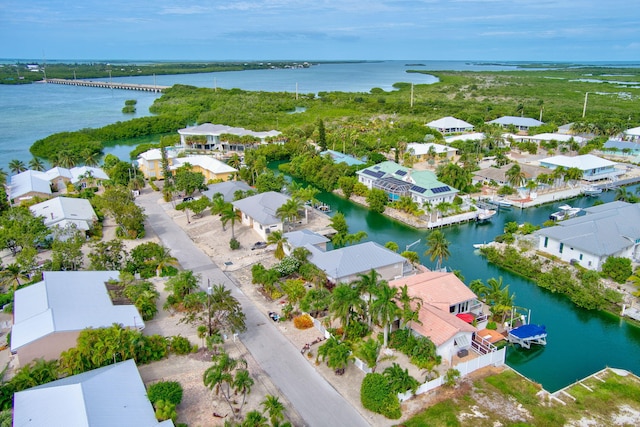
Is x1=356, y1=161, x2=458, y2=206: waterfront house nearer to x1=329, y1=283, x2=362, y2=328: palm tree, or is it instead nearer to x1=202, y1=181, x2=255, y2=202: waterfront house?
x1=202, y1=181, x2=255, y2=202: waterfront house

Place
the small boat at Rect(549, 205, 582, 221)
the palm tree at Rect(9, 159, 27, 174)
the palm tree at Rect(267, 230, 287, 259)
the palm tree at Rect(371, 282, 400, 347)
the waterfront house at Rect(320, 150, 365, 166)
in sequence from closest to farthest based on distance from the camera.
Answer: the palm tree at Rect(371, 282, 400, 347)
the palm tree at Rect(267, 230, 287, 259)
the small boat at Rect(549, 205, 582, 221)
the palm tree at Rect(9, 159, 27, 174)
the waterfront house at Rect(320, 150, 365, 166)

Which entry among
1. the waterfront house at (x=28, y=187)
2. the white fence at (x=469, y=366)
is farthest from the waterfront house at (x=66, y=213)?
the white fence at (x=469, y=366)

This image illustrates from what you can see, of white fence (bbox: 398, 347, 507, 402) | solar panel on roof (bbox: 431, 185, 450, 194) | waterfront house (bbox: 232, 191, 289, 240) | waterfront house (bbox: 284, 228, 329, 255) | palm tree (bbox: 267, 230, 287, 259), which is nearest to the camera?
white fence (bbox: 398, 347, 507, 402)

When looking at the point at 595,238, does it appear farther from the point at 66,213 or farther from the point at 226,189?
the point at 66,213

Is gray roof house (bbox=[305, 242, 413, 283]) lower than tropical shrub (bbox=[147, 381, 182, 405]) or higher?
higher

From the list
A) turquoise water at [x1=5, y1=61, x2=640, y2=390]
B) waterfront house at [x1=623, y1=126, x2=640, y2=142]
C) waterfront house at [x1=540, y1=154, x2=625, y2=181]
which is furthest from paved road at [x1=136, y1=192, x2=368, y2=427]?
waterfront house at [x1=623, y1=126, x2=640, y2=142]

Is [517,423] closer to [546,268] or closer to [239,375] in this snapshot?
[239,375]

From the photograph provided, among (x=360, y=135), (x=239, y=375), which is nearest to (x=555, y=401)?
(x=239, y=375)
